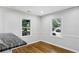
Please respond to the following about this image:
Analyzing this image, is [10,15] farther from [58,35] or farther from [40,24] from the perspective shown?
[58,35]

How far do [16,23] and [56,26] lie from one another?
58 cm

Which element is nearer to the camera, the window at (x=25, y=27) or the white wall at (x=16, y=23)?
the white wall at (x=16, y=23)

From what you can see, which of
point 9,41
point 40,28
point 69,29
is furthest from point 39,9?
point 9,41

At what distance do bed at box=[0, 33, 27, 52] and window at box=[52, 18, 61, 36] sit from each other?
47 cm

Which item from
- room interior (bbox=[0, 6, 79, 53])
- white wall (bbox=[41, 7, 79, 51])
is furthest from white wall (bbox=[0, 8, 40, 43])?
white wall (bbox=[41, 7, 79, 51])

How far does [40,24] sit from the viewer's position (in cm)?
132

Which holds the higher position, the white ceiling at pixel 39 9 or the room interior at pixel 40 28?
the white ceiling at pixel 39 9

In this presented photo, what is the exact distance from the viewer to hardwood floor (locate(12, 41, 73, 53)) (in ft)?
3.94

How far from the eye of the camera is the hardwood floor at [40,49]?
1.20 metres

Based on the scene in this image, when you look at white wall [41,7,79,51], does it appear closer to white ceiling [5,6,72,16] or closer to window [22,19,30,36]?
white ceiling [5,6,72,16]

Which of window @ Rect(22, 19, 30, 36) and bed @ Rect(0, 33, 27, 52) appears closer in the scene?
bed @ Rect(0, 33, 27, 52)

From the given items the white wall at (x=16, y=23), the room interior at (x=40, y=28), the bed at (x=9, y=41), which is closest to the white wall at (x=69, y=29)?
the room interior at (x=40, y=28)

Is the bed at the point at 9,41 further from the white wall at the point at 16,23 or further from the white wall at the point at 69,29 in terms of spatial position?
the white wall at the point at 69,29
